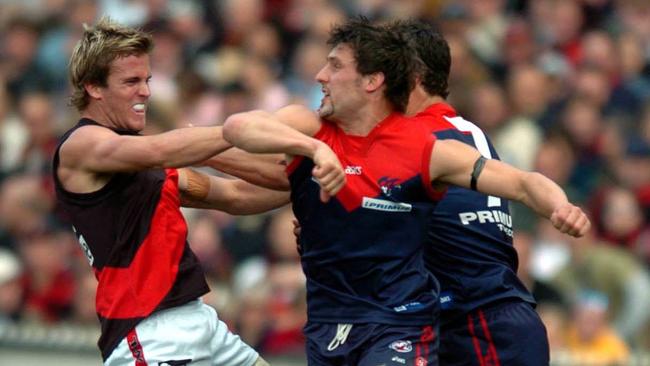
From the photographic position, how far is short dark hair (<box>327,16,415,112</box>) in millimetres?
7609

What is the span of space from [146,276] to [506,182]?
1.73 m

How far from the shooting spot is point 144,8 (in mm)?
16031

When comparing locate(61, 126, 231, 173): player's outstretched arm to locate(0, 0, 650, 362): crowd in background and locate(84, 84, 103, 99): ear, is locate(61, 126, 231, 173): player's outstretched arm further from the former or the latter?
locate(0, 0, 650, 362): crowd in background

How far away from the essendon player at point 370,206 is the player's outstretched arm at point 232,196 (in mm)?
761

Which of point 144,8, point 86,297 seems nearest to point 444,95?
point 86,297

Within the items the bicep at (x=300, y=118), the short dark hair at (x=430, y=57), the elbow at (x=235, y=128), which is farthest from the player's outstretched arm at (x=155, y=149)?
the short dark hair at (x=430, y=57)

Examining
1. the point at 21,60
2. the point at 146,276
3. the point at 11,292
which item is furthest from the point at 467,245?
the point at 21,60

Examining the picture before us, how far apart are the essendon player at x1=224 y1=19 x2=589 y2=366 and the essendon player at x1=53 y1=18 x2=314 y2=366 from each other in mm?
541

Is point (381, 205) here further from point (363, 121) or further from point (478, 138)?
point (478, 138)

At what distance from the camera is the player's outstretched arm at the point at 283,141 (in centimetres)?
699

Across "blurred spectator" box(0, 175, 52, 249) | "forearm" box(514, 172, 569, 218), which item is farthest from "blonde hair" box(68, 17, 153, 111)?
"blurred spectator" box(0, 175, 52, 249)

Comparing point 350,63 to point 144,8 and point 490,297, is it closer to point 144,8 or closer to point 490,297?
point 490,297

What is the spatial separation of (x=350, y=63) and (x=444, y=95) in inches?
39.7

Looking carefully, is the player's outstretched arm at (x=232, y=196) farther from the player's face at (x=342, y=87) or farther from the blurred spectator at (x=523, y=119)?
the blurred spectator at (x=523, y=119)
